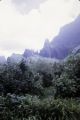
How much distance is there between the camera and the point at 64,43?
165m

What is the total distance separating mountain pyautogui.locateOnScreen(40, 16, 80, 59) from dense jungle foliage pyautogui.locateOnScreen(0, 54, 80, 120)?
384 ft

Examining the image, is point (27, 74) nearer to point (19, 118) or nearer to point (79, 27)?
point (19, 118)

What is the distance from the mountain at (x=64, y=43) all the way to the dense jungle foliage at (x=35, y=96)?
117019 mm

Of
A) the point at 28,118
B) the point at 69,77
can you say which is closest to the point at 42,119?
the point at 28,118

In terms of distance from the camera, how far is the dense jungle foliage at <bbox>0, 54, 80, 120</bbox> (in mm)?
10633

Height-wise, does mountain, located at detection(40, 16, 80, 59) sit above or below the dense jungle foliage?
above

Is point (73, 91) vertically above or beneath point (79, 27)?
beneath

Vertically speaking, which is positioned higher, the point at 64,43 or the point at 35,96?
the point at 64,43

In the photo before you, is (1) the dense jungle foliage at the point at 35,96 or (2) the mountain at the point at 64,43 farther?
(2) the mountain at the point at 64,43

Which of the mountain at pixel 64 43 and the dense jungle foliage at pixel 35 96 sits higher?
the mountain at pixel 64 43

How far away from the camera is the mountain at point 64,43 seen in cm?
14750

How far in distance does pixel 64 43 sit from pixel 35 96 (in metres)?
151

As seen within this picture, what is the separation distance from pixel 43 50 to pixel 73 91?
136666mm

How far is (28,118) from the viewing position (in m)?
10.1
